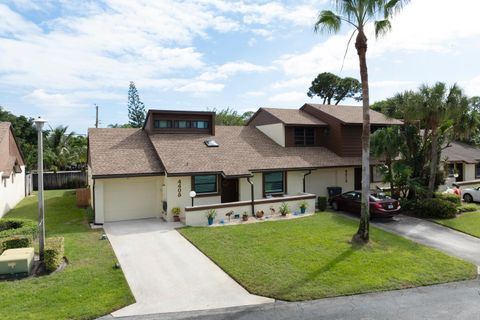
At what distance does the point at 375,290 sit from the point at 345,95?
53.8m

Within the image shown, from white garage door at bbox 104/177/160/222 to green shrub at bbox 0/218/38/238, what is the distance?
412 centimetres

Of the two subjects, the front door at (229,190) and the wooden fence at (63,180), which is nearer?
the front door at (229,190)

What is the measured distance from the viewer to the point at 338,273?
34.5ft

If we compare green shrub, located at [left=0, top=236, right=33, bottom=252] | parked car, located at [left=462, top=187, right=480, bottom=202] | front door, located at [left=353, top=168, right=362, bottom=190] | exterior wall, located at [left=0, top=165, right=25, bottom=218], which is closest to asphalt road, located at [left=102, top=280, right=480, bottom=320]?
green shrub, located at [left=0, top=236, right=33, bottom=252]

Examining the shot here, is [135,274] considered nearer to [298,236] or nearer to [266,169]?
[298,236]

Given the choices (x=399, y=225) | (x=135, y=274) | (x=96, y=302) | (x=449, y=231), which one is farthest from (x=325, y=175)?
(x=96, y=302)

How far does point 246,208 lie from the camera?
18.2 m

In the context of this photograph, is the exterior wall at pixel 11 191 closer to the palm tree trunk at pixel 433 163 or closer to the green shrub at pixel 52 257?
the green shrub at pixel 52 257

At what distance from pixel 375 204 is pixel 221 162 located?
8511 millimetres

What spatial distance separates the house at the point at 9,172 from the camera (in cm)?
1934

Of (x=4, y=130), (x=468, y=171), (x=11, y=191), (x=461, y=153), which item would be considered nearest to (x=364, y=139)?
(x=11, y=191)

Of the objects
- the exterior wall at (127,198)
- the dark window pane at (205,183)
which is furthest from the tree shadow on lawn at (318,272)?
the exterior wall at (127,198)

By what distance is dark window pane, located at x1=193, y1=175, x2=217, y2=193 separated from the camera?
61.1 feet

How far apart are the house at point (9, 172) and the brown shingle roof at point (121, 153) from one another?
483cm
